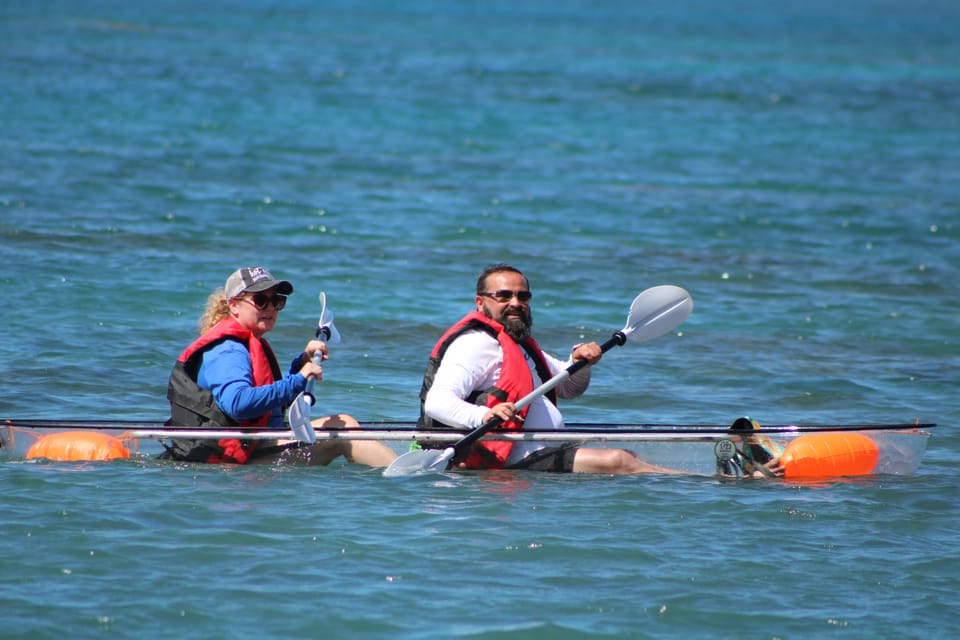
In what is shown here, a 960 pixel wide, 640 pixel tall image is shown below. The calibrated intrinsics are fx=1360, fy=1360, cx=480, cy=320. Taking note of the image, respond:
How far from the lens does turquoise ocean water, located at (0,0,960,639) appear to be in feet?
18.3

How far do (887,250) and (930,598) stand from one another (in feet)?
36.2

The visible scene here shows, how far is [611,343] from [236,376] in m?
2.01

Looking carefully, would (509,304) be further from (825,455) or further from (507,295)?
(825,455)

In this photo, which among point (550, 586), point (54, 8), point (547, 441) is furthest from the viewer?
point (54, 8)

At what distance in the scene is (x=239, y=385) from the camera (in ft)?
22.5

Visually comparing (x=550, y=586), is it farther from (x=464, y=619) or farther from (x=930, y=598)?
(x=930, y=598)

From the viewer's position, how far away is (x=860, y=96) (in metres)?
34.7

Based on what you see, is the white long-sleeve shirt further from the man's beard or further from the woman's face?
the woman's face

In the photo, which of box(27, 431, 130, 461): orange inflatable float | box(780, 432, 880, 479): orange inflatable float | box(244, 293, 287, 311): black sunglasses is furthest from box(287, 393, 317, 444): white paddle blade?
box(780, 432, 880, 479): orange inflatable float

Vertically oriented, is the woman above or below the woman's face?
below

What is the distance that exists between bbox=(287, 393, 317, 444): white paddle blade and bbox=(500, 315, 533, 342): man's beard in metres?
1.11

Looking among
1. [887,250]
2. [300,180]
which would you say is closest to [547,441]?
[887,250]

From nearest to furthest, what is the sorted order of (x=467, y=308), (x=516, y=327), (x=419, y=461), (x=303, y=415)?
(x=303, y=415) < (x=419, y=461) < (x=516, y=327) < (x=467, y=308)

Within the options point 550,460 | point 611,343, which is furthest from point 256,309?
point 611,343
